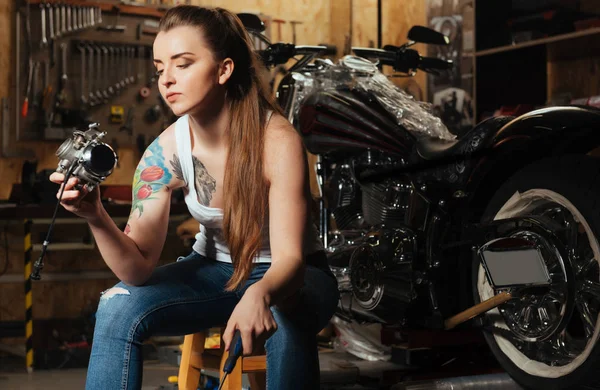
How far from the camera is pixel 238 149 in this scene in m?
1.57

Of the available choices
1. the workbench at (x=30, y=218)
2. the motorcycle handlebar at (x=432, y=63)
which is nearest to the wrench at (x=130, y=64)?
the workbench at (x=30, y=218)

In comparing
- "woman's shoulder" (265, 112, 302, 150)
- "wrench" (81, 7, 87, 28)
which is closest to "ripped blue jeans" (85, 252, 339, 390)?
"woman's shoulder" (265, 112, 302, 150)

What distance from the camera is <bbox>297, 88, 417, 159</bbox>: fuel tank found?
8.24 ft

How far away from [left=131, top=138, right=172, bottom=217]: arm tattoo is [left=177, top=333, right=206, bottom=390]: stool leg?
1.37 ft

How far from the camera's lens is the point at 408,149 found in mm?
2467

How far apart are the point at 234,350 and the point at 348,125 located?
1.44 metres

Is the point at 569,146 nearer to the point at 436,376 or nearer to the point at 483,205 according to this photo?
the point at 483,205

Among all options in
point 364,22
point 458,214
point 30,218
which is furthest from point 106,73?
point 458,214

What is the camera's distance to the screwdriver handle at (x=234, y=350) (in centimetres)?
126

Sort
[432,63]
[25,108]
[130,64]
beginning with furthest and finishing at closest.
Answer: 1. [130,64]
2. [25,108]
3. [432,63]

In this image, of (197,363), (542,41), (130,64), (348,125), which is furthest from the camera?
(130,64)

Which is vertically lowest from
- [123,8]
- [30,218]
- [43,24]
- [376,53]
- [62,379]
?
[62,379]

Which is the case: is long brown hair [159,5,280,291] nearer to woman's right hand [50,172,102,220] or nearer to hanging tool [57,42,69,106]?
woman's right hand [50,172,102,220]

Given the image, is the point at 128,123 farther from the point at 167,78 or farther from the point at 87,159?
the point at 87,159
